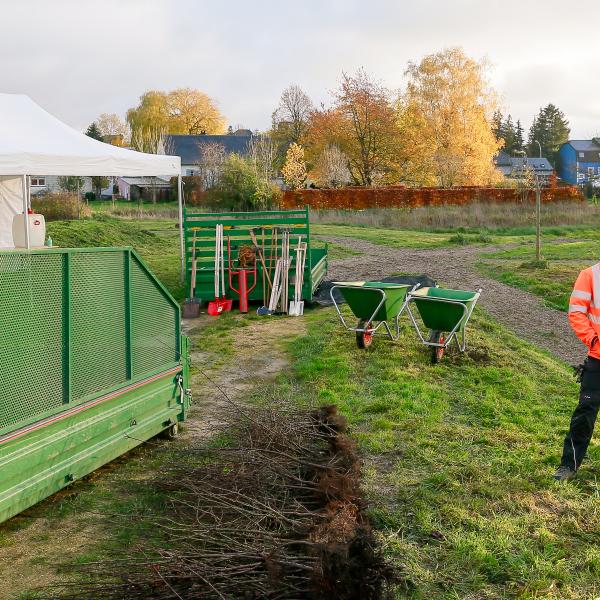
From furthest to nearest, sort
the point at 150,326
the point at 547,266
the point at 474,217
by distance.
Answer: the point at 474,217 → the point at 547,266 → the point at 150,326

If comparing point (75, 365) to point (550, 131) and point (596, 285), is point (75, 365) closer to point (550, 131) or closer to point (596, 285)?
point (596, 285)

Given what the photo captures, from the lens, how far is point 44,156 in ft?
37.3

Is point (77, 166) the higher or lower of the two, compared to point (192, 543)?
higher

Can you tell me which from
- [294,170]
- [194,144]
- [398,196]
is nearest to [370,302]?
[398,196]

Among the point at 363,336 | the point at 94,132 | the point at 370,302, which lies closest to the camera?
the point at 370,302

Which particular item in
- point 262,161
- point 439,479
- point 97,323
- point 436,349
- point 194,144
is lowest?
point 439,479

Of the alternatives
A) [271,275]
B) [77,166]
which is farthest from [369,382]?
[77,166]

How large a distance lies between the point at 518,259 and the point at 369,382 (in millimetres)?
12296

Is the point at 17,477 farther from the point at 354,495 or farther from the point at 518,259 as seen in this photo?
the point at 518,259

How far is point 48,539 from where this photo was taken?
14.4ft

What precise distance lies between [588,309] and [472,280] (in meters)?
10.8

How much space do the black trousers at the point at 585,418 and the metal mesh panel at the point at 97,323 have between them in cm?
322

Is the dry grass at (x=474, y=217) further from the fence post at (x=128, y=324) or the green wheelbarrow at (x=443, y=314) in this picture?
the fence post at (x=128, y=324)

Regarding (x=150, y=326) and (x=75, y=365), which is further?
(x=150, y=326)
